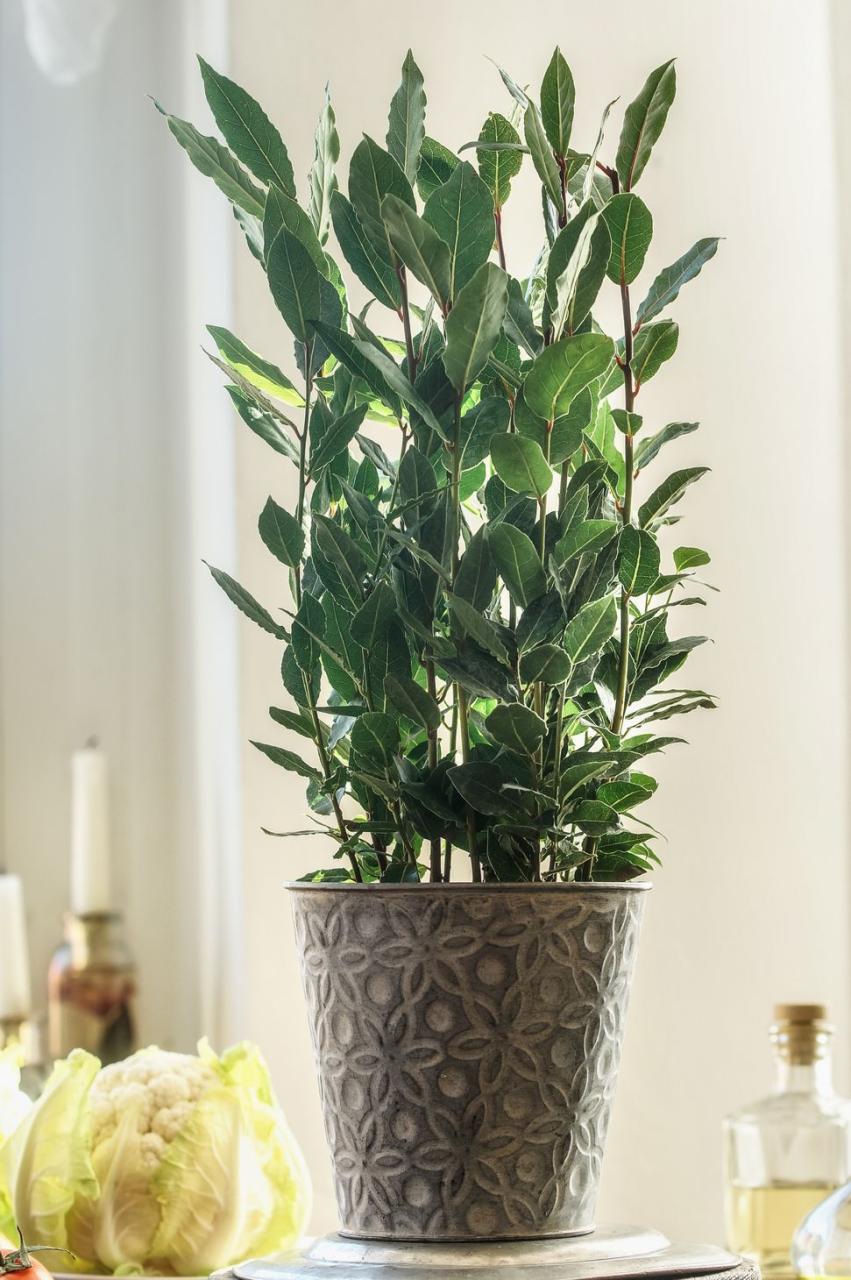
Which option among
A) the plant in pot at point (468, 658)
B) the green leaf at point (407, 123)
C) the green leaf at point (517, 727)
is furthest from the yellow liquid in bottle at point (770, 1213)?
the green leaf at point (407, 123)

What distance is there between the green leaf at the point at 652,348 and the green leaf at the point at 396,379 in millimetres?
91

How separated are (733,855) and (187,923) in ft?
1.75

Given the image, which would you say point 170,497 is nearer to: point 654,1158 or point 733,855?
point 733,855

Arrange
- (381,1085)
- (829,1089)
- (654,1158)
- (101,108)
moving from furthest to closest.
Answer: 1. (101,108)
2. (654,1158)
3. (829,1089)
4. (381,1085)

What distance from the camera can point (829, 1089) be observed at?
3.34 feet

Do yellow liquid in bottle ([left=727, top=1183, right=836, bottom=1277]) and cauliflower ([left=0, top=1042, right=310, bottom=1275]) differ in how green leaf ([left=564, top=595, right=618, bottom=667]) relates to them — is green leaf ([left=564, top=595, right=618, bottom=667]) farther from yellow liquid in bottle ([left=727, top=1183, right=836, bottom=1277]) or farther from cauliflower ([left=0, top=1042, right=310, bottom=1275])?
yellow liquid in bottle ([left=727, top=1183, right=836, bottom=1277])

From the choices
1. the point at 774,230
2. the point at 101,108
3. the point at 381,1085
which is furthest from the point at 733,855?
the point at 101,108

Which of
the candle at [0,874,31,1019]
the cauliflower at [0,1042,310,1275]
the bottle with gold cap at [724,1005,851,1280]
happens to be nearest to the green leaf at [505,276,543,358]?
the cauliflower at [0,1042,310,1275]

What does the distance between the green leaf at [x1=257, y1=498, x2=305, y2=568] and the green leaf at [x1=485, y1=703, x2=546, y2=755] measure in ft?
0.32

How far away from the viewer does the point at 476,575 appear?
479mm

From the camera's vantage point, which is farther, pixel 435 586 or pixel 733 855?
pixel 733 855

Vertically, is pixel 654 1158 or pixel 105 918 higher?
pixel 105 918

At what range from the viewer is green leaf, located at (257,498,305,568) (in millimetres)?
507

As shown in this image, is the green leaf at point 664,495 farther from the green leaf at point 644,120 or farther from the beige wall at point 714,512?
the beige wall at point 714,512
